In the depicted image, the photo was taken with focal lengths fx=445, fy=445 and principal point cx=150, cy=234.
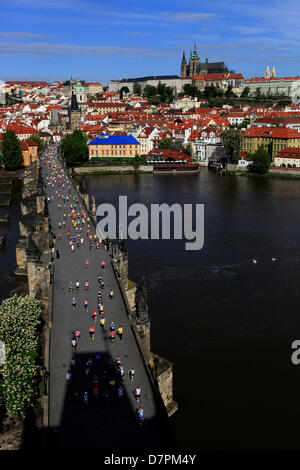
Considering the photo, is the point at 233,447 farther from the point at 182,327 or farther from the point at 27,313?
the point at 27,313

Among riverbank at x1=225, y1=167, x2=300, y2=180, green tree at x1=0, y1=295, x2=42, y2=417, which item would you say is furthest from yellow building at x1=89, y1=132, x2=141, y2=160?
green tree at x1=0, y1=295, x2=42, y2=417

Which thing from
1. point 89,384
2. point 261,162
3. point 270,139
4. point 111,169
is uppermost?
point 270,139

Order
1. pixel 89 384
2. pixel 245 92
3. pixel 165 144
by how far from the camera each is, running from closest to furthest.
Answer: pixel 89 384, pixel 165 144, pixel 245 92

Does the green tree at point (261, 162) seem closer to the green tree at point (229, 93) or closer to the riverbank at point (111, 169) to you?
the riverbank at point (111, 169)

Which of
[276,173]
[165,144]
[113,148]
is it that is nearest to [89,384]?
[276,173]

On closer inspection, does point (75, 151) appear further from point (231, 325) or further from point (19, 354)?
point (19, 354)

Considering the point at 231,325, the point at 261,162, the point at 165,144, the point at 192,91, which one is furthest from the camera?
the point at 192,91

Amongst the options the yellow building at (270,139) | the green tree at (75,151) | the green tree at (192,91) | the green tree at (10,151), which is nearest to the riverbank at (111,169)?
the green tree at (75,151)
